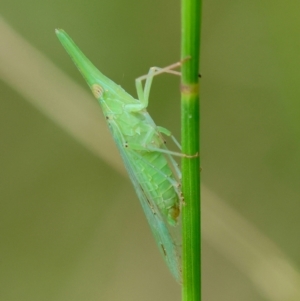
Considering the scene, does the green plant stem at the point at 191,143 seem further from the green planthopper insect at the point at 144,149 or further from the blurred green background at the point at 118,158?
the blurred green background at the point at 118,158

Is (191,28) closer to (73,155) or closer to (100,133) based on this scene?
(100,133)

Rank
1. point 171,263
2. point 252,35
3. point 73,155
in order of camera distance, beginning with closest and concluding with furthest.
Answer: point 171,263
point 252,35
point 73,155

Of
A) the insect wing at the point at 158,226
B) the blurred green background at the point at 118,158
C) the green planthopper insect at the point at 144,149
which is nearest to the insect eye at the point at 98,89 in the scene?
the green planthopper insect at the point at 144,149

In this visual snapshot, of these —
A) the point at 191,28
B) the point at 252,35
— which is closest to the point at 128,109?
the point at 191,28

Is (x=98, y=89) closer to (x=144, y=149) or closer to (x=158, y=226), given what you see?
(x=144, y=149)

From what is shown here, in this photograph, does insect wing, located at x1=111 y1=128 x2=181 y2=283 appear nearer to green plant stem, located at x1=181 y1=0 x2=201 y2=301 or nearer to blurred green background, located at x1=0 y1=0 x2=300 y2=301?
green plant stem, located at x1=181 y1=0 x2=201 y2=301

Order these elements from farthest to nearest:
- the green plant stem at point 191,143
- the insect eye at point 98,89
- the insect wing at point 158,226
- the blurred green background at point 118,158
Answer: the blurred green background at point 118,158 < the insect eye at point 98,89 < the insect wing at point 158,226 < the green plant stem at point 191,143
